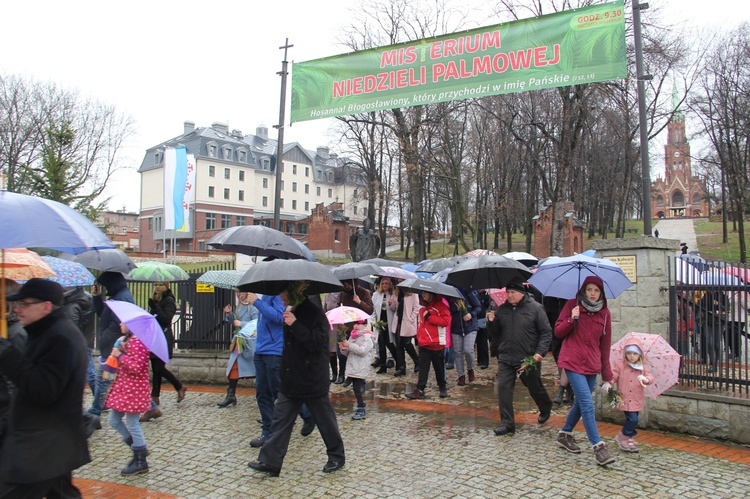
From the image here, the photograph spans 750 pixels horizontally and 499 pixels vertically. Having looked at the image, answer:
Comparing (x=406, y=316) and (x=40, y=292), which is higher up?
(x=40, y=292)

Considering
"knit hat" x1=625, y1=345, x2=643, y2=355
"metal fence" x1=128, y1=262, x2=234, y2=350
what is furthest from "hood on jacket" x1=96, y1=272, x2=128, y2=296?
"knit hat" x1=625, y1=345, x2=643, y2=355

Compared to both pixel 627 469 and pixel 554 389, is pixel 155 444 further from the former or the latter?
pixel 554 389

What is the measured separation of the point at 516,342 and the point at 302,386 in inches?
102

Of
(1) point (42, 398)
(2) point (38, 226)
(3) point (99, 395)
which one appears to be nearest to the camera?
(1) point (42, 398)

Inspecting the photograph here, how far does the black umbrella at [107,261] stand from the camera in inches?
289

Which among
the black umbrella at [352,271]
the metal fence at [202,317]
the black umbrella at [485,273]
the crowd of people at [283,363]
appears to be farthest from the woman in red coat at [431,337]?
the metal fence at [202,317]

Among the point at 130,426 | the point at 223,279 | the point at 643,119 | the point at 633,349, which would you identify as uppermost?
the point at 643,119

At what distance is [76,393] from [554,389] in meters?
7.45

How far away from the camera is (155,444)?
6.39 m

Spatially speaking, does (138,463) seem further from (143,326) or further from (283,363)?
(283,363)

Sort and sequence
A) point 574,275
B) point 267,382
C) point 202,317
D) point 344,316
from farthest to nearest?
1. point 202,317
2. point 344,316
3. point 574,275
4. point 267,382

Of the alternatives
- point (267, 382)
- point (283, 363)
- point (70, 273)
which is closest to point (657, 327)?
point (283, 363)

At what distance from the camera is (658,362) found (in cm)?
602

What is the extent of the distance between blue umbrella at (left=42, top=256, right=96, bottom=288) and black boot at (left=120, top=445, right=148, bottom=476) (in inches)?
96.2
